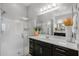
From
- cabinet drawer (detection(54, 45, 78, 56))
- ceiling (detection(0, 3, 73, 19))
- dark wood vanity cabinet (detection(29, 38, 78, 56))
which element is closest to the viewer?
cabinet drawer (detection(54, 45, 78, 56))

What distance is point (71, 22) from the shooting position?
1852 millimetres

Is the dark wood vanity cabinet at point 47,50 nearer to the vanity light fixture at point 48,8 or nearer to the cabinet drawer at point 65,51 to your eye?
the cabinet drawer at point 65,51

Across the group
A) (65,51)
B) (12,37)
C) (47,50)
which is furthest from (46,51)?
(12,37)

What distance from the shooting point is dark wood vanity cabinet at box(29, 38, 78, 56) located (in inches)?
59.9

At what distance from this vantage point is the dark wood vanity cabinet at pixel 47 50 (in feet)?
4.99

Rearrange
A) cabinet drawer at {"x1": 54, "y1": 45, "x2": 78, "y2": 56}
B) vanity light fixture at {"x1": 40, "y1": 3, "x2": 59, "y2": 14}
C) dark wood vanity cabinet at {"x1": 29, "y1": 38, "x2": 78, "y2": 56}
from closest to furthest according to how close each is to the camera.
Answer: cabinet drawer at {"x1": 54, "y1": 45, "x2": 78, "y2": 56} < dark wood vanity cabinet at {"x1": 29, "y1": 38, "x2": 78, "y2": 56} < vanity light fixture at {"x1": 40, "y1": 3, "x2": 59, "y2": 14}

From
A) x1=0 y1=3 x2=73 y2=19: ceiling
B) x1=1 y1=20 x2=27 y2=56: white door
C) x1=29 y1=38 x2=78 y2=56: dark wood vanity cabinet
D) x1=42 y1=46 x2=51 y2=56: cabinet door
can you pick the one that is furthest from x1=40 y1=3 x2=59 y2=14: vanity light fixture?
x1=42 y1=46 x2=51 y2=56: cabinet door

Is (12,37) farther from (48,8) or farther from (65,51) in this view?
(65,51)

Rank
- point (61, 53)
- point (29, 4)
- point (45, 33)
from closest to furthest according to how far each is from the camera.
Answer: point (61, 53) < point (29, 4) < point (45, 33)

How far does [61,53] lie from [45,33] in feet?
1.57

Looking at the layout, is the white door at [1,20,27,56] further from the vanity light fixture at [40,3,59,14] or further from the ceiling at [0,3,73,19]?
the vanity light fixture at [40,3,59,14]

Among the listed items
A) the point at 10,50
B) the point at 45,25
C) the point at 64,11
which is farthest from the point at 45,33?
the point at 10,50

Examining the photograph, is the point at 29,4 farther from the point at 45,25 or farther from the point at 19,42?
the point at 19,42

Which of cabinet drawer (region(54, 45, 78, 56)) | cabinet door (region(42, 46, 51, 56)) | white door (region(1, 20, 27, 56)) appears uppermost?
white door (region(1, 20, 27, 56))
